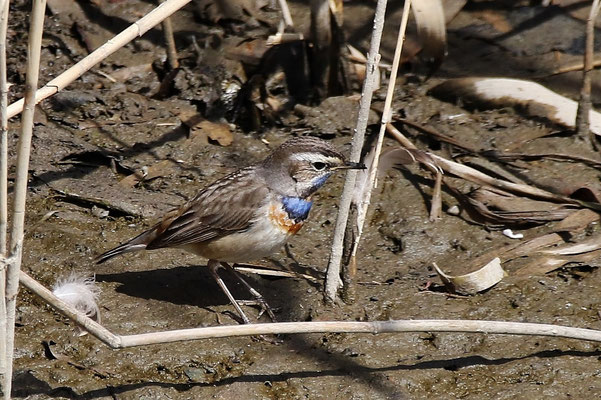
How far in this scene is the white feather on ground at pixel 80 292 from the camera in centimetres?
718

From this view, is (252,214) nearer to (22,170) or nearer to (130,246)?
(130,246)

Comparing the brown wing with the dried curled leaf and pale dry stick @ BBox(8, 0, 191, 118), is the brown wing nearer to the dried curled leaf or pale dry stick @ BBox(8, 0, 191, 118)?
the dried curled leaf

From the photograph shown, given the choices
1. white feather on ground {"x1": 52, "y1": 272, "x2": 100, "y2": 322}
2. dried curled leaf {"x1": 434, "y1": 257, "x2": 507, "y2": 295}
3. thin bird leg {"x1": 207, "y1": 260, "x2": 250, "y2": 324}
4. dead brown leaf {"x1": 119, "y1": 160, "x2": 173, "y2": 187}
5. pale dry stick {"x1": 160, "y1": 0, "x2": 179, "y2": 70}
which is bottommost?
dried curled leaf {"x1": 434, "y1": 257, "x2": 507, "y2": 295}

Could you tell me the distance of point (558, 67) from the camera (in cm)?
977

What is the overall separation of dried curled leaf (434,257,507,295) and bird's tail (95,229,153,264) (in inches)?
90.5

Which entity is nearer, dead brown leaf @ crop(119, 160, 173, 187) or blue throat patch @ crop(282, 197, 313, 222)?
blue throat patch @ crop(282, 197, 313, 222)

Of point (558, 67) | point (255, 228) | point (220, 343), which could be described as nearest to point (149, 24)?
point (255, 228)

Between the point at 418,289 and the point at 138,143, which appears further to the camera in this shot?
the point at 138,143

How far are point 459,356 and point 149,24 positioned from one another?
314cm

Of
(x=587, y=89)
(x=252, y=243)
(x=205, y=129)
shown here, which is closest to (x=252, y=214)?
(x=252, y=243)

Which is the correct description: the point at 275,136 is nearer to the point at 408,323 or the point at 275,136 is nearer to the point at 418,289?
the point at 418,289

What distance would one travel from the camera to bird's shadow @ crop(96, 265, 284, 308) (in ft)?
25.0

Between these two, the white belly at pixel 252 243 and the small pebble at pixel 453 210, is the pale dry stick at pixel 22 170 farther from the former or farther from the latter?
the small pebble at pixel 453 210

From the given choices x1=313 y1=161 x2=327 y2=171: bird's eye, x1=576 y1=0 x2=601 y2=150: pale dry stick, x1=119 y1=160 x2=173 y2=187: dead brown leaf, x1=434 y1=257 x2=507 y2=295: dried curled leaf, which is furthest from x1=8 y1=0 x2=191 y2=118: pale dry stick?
x1=576 y1=0 x2=601 y2=150: pale dry stick
